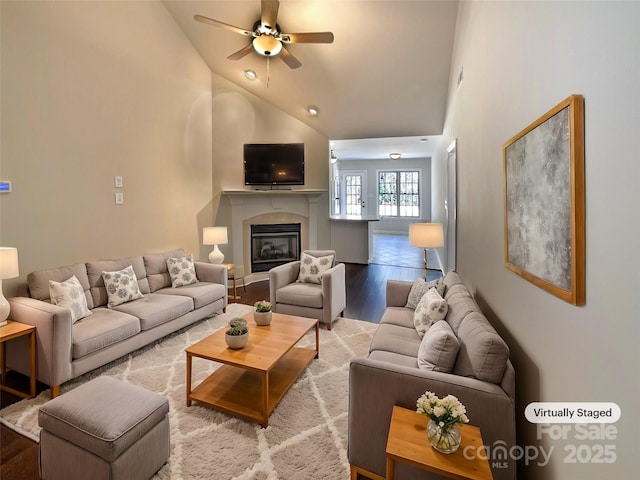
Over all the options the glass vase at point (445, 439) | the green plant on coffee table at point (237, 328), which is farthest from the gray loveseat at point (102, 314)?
the glass vase at point (445, 439)

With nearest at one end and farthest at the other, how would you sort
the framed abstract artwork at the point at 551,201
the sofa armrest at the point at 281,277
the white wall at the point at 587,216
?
1. the white wall at the point at 587,216
2. the framed abstract artwork at the point at 551,201
3. the sofa armrest at the point at 281,277

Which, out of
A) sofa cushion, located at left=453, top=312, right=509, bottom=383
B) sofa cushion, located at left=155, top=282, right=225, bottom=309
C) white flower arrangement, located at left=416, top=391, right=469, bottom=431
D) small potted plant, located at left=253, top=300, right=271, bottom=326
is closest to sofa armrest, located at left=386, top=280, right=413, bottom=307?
small potted plant, located at left=253, top=300, right=271, bottom=326

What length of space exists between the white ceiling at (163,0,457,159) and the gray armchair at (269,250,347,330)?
2737mm

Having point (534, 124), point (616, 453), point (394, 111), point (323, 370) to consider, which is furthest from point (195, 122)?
point (616, 453)

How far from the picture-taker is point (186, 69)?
15.4ft

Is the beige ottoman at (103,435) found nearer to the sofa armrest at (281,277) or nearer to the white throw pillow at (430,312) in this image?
the white throw pillow at (430,312)

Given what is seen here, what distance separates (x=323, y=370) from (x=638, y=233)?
2.37 metres

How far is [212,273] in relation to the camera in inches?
163

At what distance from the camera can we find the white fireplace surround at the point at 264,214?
5.64 metres

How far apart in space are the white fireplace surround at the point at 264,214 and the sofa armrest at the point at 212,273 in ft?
4.71

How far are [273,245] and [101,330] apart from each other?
363 centimetres

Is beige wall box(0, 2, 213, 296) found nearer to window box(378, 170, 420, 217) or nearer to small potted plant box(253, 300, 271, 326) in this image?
small potted plant box(253, 300, 271, 326)

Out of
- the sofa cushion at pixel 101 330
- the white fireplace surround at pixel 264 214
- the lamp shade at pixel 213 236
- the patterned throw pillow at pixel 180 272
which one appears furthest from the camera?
the white fireplace surround at pixel 264 214

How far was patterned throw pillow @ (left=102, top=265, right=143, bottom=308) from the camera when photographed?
3.23 m
